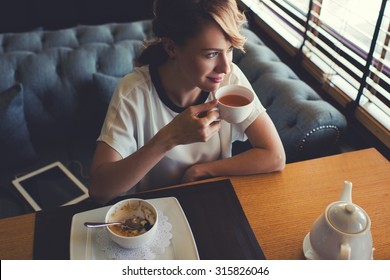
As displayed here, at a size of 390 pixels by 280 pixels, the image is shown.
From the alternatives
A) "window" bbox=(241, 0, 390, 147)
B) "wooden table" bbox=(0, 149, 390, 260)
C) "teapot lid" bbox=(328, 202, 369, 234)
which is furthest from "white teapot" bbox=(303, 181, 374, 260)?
"window" bbox=(241, 0, 390, 147)

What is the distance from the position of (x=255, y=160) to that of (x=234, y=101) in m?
0.24

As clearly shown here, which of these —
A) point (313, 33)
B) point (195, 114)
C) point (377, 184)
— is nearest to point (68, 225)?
point (195, 114)

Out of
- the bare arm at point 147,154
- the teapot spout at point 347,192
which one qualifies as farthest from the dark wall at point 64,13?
the teapot spout at point 347,192

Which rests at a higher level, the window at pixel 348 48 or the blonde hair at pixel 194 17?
the blonde hair at pixel 194 17

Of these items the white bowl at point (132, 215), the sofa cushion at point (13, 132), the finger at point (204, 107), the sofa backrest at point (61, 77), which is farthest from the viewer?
the sofa backrest at point (61, 77)

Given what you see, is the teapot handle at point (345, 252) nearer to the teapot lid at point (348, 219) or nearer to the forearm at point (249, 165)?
the teapot lid at point (348, 219)

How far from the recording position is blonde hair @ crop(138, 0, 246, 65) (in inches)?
43.5

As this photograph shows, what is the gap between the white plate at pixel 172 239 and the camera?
0.97m

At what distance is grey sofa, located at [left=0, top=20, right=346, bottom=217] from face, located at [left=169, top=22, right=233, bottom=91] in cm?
50

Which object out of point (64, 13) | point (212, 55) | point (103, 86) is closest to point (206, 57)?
point (212, 55)

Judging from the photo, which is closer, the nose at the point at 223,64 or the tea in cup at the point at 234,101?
the tea in cup at the point at 234,101

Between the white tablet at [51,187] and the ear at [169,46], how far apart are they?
0.88m

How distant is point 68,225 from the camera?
1054 millimetres

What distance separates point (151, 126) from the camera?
4.40 feet
